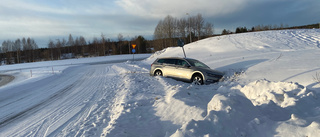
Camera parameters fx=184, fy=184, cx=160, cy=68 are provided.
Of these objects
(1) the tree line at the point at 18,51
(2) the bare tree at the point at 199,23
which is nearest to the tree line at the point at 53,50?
(1) the tree line at the point at 18,51

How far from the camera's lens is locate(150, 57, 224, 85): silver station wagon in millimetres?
10173

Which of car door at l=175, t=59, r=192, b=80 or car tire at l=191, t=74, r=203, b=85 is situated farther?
car door at l=175, t=59, r=192, b=80

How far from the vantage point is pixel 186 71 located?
10828 mm

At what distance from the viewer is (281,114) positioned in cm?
433

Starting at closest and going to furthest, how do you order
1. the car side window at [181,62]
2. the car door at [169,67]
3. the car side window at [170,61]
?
the car side window at [181,62]
the car door at [169,67]
the car side window at [170,61]

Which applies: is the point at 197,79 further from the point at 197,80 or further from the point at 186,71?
the point at 186,71

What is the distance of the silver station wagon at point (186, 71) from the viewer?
33.4ft

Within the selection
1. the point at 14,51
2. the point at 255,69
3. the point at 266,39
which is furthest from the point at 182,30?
the point at 14,51

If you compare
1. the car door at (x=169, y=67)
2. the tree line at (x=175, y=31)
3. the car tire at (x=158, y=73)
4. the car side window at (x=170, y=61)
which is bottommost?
the car tire at (x=158, y=73)

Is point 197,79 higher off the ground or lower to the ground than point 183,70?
lower

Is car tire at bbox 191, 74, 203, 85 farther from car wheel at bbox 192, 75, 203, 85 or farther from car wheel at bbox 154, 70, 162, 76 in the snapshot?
car wheel at bbox 154, 70, 162, 76

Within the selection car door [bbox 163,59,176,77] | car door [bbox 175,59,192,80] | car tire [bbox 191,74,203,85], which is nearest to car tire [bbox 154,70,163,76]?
car door [bbox 163,59,176,77]

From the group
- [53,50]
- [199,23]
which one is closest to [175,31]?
[199,23]

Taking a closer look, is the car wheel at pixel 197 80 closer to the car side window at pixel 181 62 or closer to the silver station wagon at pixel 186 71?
the silver station wagon at pixel 186 71
